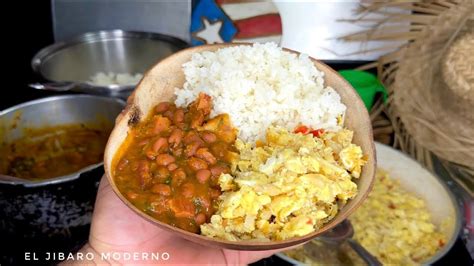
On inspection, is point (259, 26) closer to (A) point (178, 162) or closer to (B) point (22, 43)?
(B) point (22, 43)

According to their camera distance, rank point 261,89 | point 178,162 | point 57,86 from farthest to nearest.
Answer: point 57,86 → point 261,89 → point 178,162

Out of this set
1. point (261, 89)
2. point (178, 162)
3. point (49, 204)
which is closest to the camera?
point (178, 162)

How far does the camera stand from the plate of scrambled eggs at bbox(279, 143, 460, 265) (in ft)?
6.31

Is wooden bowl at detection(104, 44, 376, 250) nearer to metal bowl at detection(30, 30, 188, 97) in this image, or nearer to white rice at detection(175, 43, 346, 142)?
white rice at detection(175, 43, 346, 142)

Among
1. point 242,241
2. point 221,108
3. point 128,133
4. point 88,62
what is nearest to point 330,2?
point 88,62

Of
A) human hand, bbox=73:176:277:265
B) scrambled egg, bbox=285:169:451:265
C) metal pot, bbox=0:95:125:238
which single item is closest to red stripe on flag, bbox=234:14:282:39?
scrambled egg, bbox=285:169:451:265

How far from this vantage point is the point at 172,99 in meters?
1.50

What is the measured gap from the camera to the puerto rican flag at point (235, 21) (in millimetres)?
2807

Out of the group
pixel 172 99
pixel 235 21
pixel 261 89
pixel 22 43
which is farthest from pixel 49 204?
pixel 22 43

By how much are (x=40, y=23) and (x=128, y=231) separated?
2011 mm

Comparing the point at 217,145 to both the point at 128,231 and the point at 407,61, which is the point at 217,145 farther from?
the point at 407,61

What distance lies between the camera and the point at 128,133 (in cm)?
134

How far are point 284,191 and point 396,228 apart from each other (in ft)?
3.48

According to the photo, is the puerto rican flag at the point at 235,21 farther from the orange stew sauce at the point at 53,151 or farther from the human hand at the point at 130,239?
the human hand at the point at 130,239
